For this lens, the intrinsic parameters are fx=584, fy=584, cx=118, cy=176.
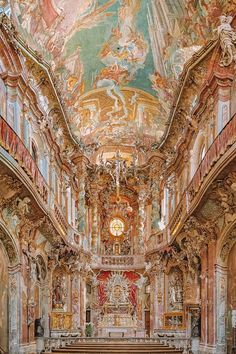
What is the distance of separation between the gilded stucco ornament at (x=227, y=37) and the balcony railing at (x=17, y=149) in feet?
21.4

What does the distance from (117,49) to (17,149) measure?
1170 centimetres

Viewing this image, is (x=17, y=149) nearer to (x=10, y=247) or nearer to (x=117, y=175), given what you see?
(x=10, y=247)

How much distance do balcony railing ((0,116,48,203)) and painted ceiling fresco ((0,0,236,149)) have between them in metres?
4.08

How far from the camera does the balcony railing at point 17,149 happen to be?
1480 cm

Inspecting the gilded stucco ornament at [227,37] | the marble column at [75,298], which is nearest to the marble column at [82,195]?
the marble column at [75,298]

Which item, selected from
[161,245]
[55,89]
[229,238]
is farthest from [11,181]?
[161,245]

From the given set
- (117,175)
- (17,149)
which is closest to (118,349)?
(17,149)

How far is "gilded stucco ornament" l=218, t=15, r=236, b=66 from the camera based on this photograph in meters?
16.7

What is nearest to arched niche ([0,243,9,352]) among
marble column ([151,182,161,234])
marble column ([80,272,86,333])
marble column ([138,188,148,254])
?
marble column ([80,272,86,333])

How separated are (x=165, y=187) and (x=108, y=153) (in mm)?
6654

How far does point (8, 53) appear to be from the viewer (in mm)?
17703

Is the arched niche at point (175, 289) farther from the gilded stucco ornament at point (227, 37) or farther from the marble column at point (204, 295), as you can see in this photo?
the gilded stucco ornament at point (227, 37)

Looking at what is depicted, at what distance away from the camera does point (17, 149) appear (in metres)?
15.9

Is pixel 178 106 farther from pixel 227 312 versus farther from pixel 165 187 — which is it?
pixel 227 312
